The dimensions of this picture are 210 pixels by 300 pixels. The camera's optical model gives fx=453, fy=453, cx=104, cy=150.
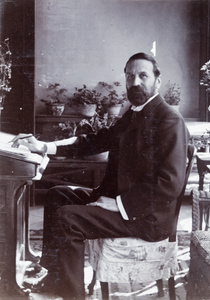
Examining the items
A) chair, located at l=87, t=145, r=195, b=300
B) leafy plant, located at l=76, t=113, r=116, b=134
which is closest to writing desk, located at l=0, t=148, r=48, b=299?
chair, located at l=87, t=145, r=195, b=300

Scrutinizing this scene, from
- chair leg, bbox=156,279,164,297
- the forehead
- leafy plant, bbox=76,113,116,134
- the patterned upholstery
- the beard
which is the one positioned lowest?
chair leg, bbox=156,279,164,297

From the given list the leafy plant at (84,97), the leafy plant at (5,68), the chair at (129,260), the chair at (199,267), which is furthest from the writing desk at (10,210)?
the leafy plant at (84,97)

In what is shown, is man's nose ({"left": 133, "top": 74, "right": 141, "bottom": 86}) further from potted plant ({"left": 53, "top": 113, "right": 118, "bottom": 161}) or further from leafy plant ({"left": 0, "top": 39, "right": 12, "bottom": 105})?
potted plant ({"left": 53, "top": 113, "right": 118, "bottom": 161})

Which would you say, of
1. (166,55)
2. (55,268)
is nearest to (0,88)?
(166,55)

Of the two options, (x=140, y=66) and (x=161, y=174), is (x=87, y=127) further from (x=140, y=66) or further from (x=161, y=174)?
(x=161, y=174)

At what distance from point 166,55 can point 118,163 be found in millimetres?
2188

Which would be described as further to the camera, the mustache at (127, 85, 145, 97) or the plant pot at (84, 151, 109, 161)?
the plant pot at (84, 151, 109, 161)

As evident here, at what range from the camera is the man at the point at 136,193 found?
2.28m

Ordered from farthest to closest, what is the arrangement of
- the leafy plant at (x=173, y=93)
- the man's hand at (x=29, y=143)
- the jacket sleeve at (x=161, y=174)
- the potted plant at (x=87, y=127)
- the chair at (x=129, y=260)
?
the potted plant at (x=87, y=127) → the leafy plant at (x=173, y=93) → the man's hand at (x=29, y=143) → the chair at (x=129, y=260) → the jacket sleeve at (x=161, y=174)

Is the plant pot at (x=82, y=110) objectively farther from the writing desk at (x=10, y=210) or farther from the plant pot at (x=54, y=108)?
the writing desk at (x=10, y=210)

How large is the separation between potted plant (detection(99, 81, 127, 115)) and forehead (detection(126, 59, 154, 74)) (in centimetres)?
220

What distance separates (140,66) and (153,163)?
21.6 inches

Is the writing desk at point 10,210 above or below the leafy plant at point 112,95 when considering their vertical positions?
below

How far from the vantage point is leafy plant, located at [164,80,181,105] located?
4.23 m
